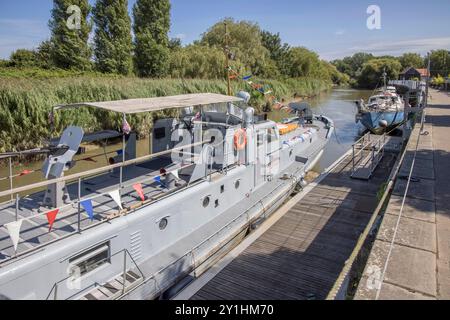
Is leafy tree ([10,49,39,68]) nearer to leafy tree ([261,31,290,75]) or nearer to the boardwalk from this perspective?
the boardwalk

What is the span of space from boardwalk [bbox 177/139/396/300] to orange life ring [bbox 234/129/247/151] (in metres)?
2.49

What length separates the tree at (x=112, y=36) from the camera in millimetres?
32469

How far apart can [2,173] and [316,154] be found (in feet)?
49.1

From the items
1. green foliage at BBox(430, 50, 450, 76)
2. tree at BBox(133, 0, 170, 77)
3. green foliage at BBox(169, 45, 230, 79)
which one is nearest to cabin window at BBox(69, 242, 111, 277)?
green foliage at BBox(169, 45, 230, 79)

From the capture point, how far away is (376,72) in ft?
287

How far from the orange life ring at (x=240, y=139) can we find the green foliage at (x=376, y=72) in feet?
264

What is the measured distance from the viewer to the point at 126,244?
7.09 metres

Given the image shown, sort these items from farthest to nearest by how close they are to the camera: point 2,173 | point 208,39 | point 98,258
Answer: point 208,39 < point 2,173 < point 98,258

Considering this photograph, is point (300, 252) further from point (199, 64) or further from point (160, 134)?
point (199, 64)

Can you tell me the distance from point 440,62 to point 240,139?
8166 cm

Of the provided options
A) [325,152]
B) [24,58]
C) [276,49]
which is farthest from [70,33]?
[276,49]

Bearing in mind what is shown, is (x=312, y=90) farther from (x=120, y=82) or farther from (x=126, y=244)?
(x=126, y=244)

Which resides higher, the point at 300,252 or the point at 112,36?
the point at 112,36
